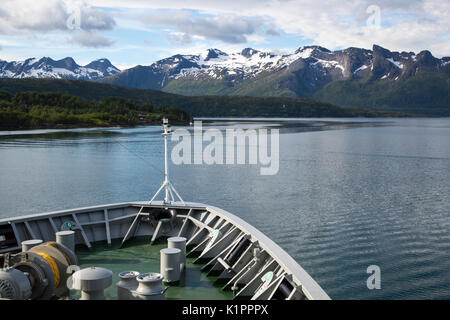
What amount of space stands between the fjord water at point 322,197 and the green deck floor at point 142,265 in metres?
5.82

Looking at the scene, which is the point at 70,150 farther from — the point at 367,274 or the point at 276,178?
the point at 367,274

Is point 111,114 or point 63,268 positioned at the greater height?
point 111,114

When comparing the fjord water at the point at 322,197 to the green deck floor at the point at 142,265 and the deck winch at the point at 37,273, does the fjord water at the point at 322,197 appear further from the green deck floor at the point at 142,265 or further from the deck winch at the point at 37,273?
the deck winch at the point at 37,273

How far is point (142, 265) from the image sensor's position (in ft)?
50.6

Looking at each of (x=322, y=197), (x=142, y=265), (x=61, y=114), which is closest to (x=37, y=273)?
(x=142, y=265)

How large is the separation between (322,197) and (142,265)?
23.7 m

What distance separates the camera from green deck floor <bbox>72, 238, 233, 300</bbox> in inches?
504

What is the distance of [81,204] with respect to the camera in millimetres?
35344

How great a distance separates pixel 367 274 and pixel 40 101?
182440mm

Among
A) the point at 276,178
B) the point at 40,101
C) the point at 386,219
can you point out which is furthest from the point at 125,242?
the point at 40,101

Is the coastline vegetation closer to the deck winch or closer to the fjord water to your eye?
the fjord water

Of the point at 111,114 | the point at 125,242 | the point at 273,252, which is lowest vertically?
the point at 125,242

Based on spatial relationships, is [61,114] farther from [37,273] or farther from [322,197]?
[37,273]

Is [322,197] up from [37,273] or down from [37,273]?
down
